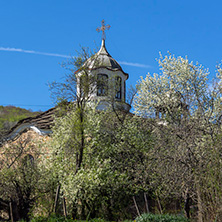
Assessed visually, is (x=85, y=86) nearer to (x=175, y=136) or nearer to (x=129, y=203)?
(x=175, y=136)

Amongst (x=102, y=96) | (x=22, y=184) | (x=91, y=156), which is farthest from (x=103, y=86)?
(x=22, y=184)

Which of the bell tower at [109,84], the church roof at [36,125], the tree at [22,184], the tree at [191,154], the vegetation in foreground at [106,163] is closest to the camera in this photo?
the tree at [191,154]

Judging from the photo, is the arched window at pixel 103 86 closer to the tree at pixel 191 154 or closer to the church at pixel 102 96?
the church at pixel 102 96

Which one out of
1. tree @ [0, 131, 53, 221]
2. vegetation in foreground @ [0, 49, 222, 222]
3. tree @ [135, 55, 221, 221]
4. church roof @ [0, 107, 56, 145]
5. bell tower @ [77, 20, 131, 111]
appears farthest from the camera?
church roof @ [0, 107, 56, 145]

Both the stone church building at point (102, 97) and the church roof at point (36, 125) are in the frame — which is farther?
the church roof at point (36, 125)

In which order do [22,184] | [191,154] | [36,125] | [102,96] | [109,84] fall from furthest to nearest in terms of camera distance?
[36,125] → [102,96] → [109,84] → [22,184] → [191,154]

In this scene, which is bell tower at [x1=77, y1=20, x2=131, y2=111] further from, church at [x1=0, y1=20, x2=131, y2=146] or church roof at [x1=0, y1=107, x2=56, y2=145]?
church roof at [x1=0, y1=107, x2=56, y2=145]

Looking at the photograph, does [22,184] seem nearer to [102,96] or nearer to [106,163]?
[106,163]

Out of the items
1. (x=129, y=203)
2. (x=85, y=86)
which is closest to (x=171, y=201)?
(x=129, y=203)

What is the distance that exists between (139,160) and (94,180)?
2.46 m

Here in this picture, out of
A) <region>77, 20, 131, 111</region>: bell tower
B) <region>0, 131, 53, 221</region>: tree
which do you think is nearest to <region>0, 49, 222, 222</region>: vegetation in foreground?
<region>0, 131, 53, 221</region>: tree

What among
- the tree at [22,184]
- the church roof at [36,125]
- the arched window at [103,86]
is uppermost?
the arched window at [103,86]

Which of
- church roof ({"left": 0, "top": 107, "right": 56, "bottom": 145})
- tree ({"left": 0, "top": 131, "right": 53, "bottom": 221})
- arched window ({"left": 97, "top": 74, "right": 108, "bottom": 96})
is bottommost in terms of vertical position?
tree ({"left": 0, "top": 131, "right": 53, "bottom": 221})

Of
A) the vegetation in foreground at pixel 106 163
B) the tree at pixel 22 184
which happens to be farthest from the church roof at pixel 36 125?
the tree at pixel 22 184
